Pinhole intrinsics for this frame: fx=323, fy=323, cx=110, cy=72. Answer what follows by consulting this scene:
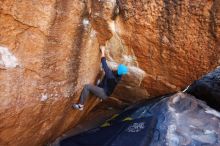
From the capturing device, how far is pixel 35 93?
3775 mm

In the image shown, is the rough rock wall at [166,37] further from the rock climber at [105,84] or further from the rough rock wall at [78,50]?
the rock climber at [105,84]

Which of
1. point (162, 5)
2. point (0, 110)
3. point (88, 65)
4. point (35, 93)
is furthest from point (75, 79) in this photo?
point (162, 5)

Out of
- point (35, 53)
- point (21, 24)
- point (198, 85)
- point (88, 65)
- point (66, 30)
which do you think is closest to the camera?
point (21, 24)

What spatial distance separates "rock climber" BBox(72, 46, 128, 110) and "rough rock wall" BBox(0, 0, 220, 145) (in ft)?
0.34

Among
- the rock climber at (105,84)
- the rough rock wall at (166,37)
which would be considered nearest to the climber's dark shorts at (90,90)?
the rock climber at (105,84)

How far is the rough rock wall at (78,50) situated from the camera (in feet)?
11.2

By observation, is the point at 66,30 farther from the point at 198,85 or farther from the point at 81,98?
the point at 198,85

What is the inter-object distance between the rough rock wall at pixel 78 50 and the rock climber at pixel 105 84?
10 centimetres

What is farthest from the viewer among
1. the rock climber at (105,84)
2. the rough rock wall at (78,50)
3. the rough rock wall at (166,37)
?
the rock climber at (105,84)

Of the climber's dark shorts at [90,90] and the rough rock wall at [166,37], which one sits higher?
the rough rock wall at [166,37]

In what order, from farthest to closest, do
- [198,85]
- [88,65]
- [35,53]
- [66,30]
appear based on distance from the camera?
1. [198,85]
2. [88,65]
3. [66,30]
4. [35,53]

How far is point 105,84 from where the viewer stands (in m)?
4.52

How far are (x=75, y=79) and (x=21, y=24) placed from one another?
1.19m

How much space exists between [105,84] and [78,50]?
69 centimetres
